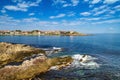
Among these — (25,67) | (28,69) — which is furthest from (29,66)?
(28,69)

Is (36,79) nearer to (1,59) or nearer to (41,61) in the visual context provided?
(41,61)

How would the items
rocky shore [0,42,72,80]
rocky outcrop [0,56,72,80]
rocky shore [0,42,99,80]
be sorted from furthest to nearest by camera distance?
rocky shore [0,42,99,80]
rocky shore [0,42,72,80]
rocky outcrop [0,56,72,80]

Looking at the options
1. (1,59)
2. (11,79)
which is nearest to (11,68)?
(11,79)

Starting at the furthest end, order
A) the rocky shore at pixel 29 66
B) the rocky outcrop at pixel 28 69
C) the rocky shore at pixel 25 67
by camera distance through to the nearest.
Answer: the rocky shore at pixel 29 66 < the rocky shore at pixel 25 67 < the rocky outcrop at pixel 28 69

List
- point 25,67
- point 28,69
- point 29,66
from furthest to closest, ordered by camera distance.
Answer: point 29,66, point 25,67, point 28,69

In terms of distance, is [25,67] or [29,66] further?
[29,66]

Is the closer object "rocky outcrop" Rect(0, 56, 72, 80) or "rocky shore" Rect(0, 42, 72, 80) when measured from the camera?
"rocky outcrop" Rect(0, 56, 72, 80)

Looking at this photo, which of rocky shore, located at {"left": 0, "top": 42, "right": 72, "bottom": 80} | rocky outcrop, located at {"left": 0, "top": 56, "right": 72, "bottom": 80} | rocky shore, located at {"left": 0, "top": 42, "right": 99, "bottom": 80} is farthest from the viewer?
rocky shore, located at {"left": 0, "top": 42, "right": 99, "bottom": 80}

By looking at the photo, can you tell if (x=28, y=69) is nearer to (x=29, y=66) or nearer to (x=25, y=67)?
(x=25, y=67)

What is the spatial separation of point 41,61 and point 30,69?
6292 millimetres

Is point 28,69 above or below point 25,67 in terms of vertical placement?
below

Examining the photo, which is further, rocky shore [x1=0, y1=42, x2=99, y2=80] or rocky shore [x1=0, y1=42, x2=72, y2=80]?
rocky shore [x1=0, y1=42, x2=99, y2=80]

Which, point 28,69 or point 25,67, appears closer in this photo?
point 28,69

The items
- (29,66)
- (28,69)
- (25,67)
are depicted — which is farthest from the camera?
(29,66)
